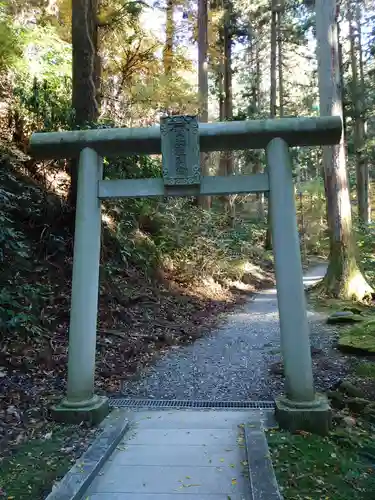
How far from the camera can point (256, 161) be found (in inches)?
747

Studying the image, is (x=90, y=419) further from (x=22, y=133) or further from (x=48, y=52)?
(x=48, y=52)

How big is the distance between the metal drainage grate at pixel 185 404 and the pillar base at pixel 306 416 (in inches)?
26.6

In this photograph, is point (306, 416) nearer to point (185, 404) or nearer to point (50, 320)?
point (185, 404)

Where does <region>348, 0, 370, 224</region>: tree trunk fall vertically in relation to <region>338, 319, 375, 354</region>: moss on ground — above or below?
above

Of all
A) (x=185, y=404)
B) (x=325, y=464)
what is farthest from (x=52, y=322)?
(x=325, y=464)

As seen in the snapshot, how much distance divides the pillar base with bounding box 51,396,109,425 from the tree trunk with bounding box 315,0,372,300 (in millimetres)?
7070

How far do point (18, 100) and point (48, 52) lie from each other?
1.67 m

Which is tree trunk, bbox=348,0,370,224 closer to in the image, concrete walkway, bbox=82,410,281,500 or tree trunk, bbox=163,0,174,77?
tree trunk, bbox=163,0,174,77

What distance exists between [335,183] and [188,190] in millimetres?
6657

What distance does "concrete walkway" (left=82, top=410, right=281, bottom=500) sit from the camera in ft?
9.19

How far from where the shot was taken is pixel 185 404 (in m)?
4.66

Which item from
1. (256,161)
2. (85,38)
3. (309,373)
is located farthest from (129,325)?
(256,161)

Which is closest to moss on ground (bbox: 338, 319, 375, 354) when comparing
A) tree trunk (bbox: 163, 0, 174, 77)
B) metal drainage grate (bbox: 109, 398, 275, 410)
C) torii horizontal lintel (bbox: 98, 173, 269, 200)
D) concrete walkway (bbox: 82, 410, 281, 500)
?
metal drainage grate (bbox: 109, 398, 275, 410)

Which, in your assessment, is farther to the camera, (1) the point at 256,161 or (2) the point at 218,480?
(1) the point at 256,161
